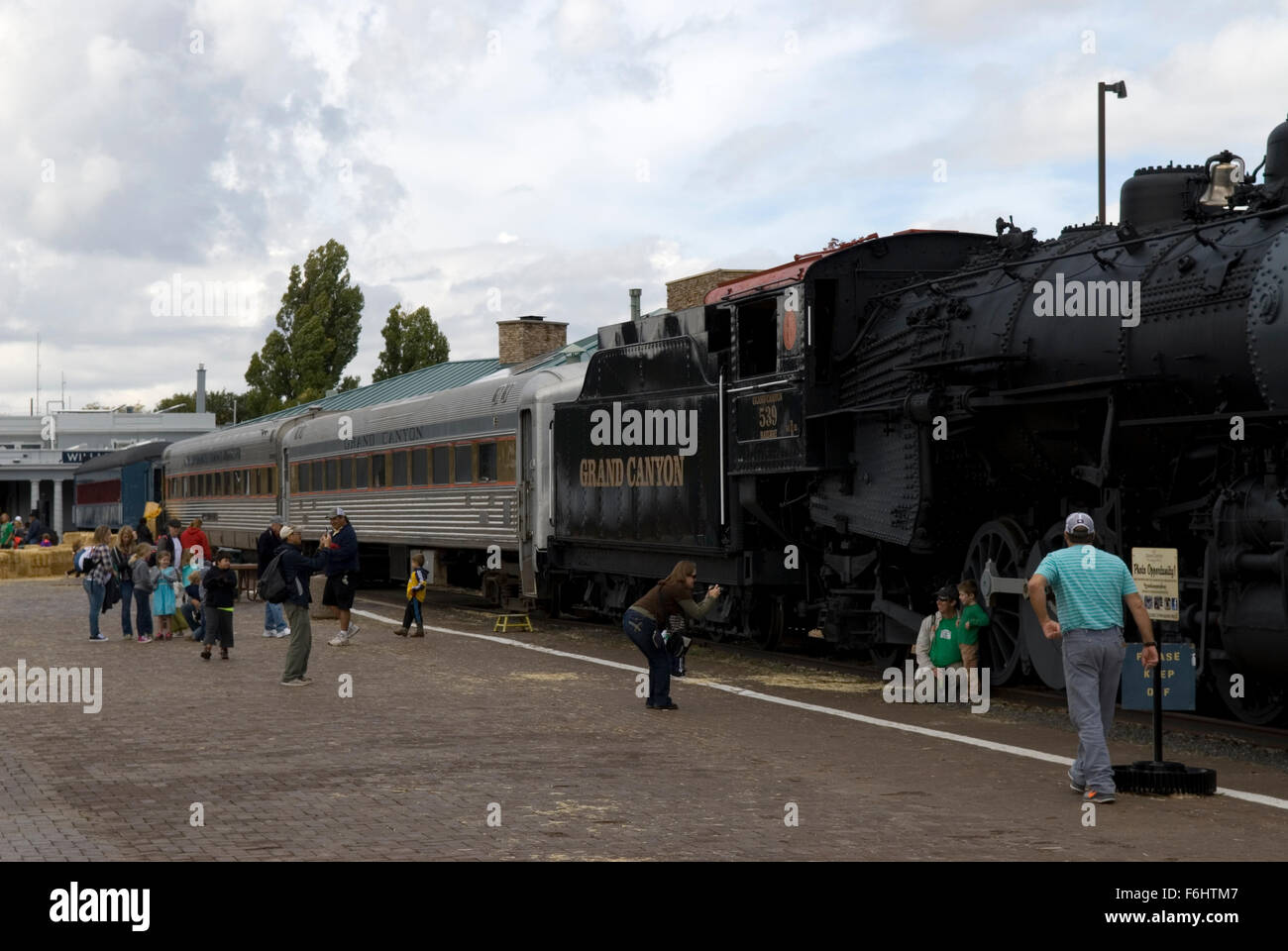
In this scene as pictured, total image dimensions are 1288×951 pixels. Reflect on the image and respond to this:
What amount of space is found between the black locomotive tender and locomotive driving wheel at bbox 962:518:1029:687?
0.10ft

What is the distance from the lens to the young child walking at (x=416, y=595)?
64.0 ft

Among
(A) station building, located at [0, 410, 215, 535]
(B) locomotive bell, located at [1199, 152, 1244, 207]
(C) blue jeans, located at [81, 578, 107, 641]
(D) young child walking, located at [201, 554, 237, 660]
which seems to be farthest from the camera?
(A) station building, located at [0, 410, 215, 535]

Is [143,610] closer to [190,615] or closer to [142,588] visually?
[142,588]

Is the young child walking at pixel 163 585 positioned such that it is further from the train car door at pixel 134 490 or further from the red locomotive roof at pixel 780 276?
the train car door at pixel 134 490

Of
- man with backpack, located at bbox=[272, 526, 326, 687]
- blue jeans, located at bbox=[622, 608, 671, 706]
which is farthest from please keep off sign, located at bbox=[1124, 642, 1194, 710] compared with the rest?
man with backpack, located at bbox=[272, 526, 326, 687]

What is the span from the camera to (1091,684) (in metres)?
8.83

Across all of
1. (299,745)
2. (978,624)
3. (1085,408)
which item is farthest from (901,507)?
(299,745)

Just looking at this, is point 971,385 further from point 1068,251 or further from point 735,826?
point 735,826

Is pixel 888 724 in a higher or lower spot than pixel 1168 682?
lower

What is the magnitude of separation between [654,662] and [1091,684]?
4.62 m

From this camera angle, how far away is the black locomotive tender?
1038 centimetres

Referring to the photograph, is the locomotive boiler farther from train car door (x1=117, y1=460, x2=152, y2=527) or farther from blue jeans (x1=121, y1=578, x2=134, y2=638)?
train car door (x1=117, y1=460, x2=152, y2=527)

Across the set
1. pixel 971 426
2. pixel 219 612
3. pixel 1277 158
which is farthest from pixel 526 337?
pixel 1277 158

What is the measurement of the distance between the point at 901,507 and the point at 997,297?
2.03 meters
